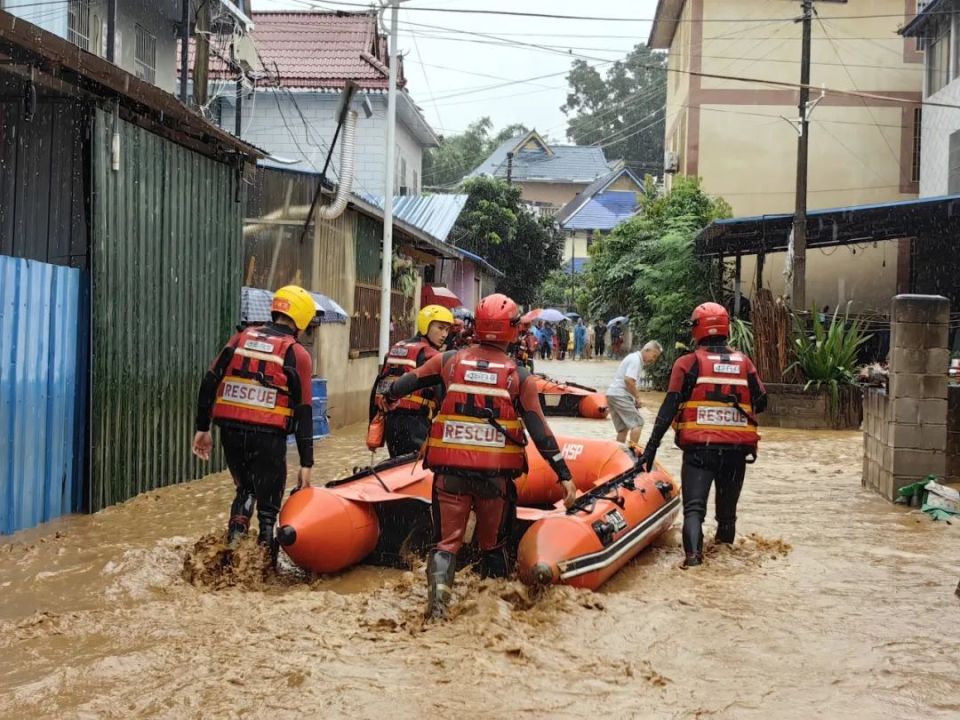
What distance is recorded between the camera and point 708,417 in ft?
23.7

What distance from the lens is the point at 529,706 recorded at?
4.53 metres

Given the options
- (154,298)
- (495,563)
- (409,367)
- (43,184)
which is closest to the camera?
(495,563)

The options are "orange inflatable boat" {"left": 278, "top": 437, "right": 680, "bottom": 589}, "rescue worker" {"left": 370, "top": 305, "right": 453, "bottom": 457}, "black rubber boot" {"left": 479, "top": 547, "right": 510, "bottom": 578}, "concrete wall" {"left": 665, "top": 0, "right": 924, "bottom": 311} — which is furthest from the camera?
"concrete wall" {"left": 665, "top": 0, "right": 924, "bottom": 311}

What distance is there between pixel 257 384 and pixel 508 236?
33.1m

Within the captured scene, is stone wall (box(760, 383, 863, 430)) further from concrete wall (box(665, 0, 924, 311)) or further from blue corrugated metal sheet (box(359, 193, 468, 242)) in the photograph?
concrete wall (box(665, 0, 924, 311))

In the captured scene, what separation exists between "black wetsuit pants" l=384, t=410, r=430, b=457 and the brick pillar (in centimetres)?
462

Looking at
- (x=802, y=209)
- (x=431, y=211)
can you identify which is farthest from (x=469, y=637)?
(x=431, y=211)

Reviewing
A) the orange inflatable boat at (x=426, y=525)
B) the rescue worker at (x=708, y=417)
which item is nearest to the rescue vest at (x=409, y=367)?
the orange inflatable boat at (x=426, y=525)

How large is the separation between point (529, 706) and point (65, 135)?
6.75 m

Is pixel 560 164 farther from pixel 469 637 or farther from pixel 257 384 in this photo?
pixel 469 637

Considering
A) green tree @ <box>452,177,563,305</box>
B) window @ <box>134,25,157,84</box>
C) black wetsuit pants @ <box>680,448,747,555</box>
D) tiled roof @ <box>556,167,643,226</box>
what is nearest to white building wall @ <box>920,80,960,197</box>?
green tree @ <box>452,177,563,305</box>

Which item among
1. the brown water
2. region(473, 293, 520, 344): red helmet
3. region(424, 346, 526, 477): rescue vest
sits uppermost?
region(473, 293, 520, 344): red helmet

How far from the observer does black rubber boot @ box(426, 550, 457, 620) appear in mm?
5691

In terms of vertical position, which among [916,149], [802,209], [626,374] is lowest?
[626,374]
